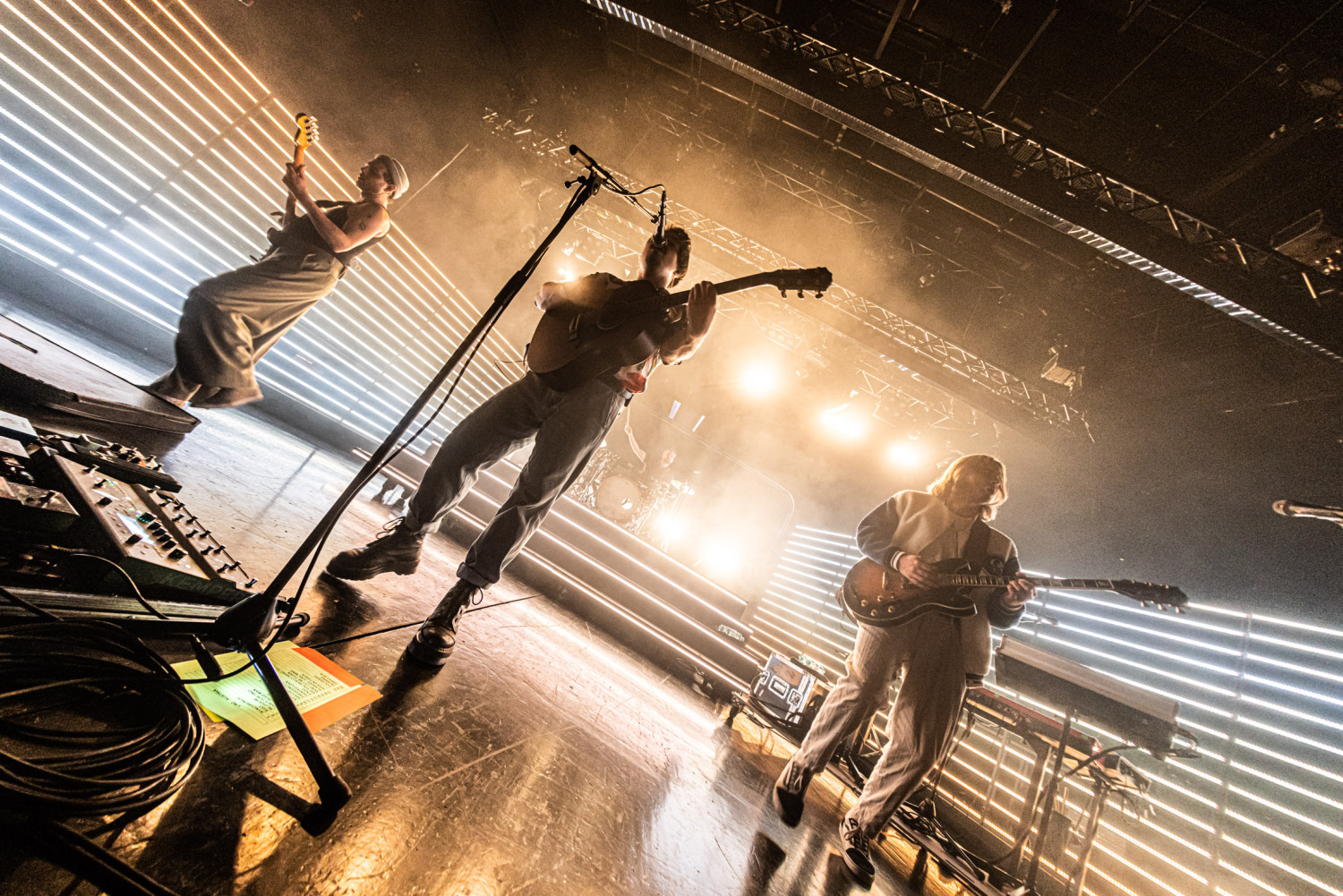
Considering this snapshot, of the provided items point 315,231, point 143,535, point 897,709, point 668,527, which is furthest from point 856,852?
point 668,527

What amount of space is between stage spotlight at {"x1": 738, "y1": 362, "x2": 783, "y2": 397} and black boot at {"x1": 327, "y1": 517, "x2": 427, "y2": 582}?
8.54 meters

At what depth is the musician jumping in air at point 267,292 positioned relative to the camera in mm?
2799

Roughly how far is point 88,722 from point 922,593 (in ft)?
9.63

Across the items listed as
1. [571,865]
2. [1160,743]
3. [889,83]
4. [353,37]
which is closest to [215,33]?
[353,37]

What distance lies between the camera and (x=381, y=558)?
6.23 feet

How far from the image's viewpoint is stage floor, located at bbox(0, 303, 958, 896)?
28.6 inches

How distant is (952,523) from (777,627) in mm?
6929

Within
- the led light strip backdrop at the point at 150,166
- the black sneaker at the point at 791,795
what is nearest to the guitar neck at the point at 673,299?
the black sneaker at the point at 791,795

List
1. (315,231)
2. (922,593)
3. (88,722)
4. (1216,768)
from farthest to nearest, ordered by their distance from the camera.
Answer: (1216,768) → (315,231) → (922,593) → (88,722)

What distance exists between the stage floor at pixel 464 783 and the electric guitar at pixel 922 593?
1.08m

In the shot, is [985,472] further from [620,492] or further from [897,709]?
[620,492]

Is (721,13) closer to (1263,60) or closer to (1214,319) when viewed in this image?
(1263,60)

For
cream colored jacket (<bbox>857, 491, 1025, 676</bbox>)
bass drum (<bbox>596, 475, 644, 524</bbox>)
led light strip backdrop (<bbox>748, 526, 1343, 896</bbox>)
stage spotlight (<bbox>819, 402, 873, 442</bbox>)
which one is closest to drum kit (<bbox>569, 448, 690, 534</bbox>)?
bass drum (<bbox>596, 475, 644, 524</bbox>)

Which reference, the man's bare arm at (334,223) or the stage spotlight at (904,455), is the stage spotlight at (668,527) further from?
the man's bare arm at (334,223)
